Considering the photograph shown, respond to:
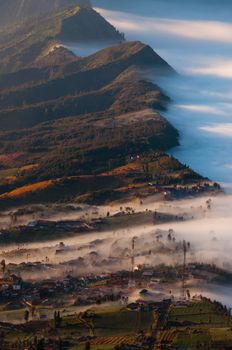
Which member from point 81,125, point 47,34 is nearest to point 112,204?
point 81,125

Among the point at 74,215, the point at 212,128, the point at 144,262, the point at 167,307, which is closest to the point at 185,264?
the point at 144,262

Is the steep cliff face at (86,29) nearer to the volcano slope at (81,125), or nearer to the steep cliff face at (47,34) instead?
the steep cliff face at (47,34)

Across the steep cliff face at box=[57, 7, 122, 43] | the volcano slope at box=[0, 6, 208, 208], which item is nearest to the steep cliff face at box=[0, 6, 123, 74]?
the steep cliff face at box=[57, 7, 122, 43]

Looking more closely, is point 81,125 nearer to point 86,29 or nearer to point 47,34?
point 47,34

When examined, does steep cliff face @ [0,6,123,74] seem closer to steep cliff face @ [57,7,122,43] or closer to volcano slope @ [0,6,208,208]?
steep cliff face @ [57,7,122,43]

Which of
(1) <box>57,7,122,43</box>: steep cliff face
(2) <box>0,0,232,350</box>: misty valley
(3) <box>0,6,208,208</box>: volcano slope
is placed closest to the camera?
(2) <box>0,0,232,350</box>: misty valley

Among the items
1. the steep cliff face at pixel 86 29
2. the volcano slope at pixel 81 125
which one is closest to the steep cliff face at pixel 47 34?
the steep cliff face at pixel 86 29

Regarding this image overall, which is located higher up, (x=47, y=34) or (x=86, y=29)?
(x=86, y=29)

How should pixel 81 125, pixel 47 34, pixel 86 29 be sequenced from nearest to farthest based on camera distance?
pixel 81 125 → pixel 47 34 → pixel 86 29

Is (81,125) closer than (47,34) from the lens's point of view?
Yes

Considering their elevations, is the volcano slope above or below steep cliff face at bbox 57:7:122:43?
below

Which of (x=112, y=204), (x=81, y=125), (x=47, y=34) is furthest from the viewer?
(x=47, y=34)
